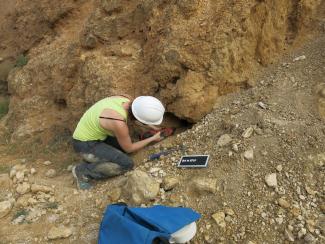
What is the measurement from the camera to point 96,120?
378 cm

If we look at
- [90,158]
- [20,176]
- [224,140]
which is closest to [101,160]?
[90,158]

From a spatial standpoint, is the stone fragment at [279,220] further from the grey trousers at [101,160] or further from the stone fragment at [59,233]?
the stone fragment at [59,233]

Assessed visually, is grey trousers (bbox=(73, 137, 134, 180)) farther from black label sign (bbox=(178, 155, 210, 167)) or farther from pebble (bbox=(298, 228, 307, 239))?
pebble (bbox=(298, 228, 307, 239))

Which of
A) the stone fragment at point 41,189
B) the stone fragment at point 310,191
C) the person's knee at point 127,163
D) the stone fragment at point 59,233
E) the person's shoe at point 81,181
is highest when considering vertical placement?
the stone fragment at point 310,191

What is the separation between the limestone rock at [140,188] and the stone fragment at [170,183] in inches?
2.5

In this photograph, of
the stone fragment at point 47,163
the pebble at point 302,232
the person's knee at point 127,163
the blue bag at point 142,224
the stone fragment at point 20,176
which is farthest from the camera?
the stone fragment at point 47,163

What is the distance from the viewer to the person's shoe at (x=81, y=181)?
12.6ft

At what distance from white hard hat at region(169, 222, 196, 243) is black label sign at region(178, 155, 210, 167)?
68cm

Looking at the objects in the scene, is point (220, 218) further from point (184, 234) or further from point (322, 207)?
point (322, 207)

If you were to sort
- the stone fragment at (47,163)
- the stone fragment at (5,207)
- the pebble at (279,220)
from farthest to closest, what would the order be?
the stone fragment at (47,163) → the stone fragment at (5,207) → the pebble at (279,220)

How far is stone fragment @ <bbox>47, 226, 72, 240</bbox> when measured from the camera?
3.27 m

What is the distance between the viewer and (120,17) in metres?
4.67

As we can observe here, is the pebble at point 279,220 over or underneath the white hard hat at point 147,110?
underneath

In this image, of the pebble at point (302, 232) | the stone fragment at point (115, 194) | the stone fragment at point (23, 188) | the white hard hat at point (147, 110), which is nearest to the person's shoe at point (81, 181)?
the stone fragment at point (115, 194)
